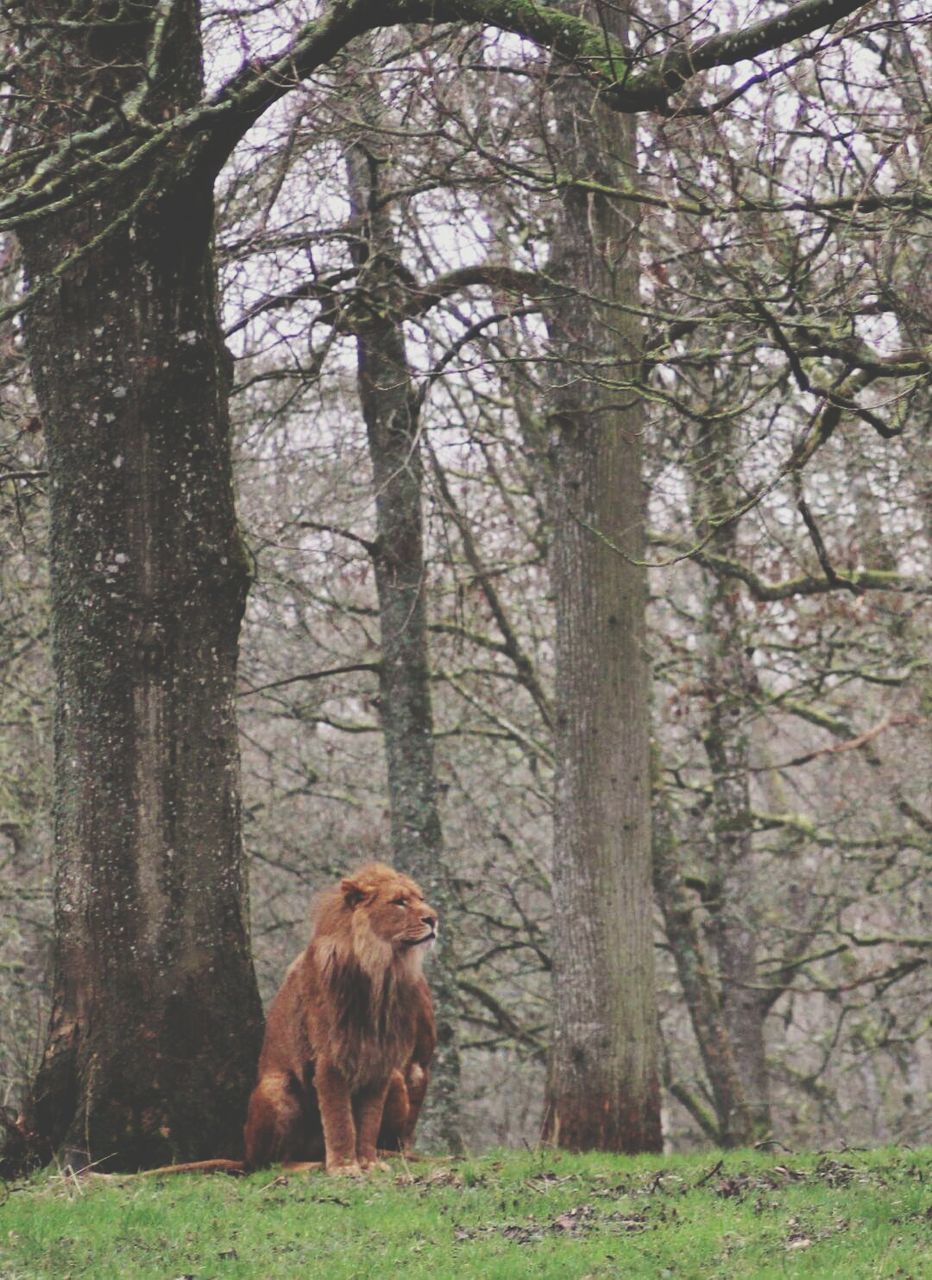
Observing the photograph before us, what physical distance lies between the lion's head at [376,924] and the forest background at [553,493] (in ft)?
4.53

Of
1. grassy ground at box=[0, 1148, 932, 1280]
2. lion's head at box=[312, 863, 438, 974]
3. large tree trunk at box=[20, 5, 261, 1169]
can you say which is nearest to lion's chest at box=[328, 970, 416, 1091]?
lion's head at box=[312, 863, 438, 974]

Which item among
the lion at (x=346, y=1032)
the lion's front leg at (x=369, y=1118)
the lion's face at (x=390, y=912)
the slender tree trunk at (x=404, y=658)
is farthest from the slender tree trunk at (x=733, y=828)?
the lion's front leg at (x=369, y=1118)

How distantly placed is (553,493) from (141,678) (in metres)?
3.37

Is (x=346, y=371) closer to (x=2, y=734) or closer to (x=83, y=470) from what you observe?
(x=2, y=734)

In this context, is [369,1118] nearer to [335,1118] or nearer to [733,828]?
[335,1118]

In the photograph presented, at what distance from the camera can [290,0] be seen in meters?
10.1

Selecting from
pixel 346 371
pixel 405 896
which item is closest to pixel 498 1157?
pixel 405 896

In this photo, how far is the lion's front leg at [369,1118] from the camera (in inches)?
336

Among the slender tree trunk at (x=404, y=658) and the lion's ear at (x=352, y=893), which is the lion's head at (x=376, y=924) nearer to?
the lion's ear at (x=352, y=893)

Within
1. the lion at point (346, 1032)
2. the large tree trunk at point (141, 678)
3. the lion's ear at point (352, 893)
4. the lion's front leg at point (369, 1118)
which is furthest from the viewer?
the lion's ear at point (352, 893)

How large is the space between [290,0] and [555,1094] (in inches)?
281

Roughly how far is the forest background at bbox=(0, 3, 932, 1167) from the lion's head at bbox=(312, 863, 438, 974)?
1381 mm

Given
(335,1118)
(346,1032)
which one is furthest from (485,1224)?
(346,1032)

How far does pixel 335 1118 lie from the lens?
8.32 meters
